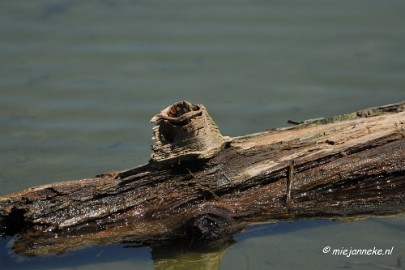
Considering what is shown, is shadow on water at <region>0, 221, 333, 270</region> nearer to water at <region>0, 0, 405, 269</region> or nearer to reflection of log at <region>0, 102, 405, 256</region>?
reflection of log at <region>0, 102, 405, 256</region>

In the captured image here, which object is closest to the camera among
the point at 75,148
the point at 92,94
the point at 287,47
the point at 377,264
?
the point at 377,264

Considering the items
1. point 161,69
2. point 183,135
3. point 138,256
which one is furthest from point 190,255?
point 161,69

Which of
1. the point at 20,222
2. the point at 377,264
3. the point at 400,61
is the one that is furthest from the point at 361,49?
the point at 20,222

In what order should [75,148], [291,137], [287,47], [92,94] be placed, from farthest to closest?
[287,47], [92,94], [75,148], [291,137]

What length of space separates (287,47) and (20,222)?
384cm

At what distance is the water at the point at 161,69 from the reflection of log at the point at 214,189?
4.52 ft

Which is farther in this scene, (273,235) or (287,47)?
(287,47)

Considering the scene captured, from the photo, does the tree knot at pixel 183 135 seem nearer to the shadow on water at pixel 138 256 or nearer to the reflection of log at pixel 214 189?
the reflection of log at pixel 214 189

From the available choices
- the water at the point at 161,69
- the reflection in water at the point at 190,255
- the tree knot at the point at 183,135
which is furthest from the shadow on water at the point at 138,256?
the water at the point at 161,69

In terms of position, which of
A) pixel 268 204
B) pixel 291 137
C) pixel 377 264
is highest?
pixel 291 137

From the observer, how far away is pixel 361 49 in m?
8.13

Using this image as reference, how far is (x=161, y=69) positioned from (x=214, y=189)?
3.05 m

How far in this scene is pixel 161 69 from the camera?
7.98m

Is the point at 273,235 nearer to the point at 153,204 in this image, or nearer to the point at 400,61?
the point at 153,204
